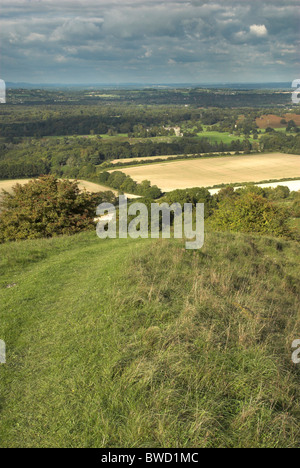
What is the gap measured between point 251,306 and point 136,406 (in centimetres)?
385

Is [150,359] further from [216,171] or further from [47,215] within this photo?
[216,171]

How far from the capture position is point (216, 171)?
244 feet

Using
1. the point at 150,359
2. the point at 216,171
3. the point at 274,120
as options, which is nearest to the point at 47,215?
the point at 150,359

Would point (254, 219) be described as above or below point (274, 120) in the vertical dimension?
below

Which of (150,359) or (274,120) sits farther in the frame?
(274,120)

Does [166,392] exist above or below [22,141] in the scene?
below

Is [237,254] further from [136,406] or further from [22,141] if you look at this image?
[22,141]

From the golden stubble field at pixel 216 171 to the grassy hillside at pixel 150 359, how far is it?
53.6m

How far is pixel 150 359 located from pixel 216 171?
73.5 meters

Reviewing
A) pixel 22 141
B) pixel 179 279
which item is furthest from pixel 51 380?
pixel 22 141

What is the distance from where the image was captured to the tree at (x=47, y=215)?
58.2 ft

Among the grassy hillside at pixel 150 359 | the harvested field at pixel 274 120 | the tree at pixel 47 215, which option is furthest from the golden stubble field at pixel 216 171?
the grassy hillside at pixel 150 359

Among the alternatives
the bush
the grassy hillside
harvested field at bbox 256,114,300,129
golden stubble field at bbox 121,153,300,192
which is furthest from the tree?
harvested field at bbox 256,114,300,129

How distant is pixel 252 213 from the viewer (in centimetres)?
2058
